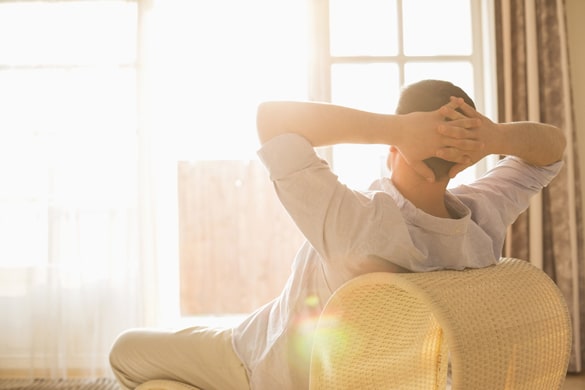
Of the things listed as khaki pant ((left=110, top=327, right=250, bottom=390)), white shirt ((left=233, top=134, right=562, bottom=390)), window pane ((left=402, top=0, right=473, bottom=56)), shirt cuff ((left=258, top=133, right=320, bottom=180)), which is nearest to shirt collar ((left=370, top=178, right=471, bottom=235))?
white shirt ((left=233, top=134, right=562, bottom=390))

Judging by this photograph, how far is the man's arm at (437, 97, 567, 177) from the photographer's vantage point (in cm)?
100

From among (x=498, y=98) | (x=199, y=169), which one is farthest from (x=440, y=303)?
(x=199, y=169)

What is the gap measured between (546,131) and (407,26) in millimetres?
2062

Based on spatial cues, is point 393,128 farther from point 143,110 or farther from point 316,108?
point 143,110

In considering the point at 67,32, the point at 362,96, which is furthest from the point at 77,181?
the point at 362,96

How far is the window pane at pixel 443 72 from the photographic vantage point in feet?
10.1

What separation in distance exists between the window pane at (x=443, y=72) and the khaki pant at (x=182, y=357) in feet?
7.23

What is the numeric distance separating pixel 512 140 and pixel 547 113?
1947 millimetres

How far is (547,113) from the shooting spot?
2.85 meters

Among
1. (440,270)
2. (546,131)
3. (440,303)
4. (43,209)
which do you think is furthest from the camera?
(43,209)

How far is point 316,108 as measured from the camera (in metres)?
0.96

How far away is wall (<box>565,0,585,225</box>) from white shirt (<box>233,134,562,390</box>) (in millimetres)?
1993

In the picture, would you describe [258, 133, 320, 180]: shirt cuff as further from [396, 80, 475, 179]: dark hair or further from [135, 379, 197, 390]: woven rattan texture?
[135, 379, 197, 390]: woven rattan texture

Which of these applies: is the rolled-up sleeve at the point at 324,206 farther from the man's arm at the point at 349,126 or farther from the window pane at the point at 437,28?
the window pane at the point at 437,28
